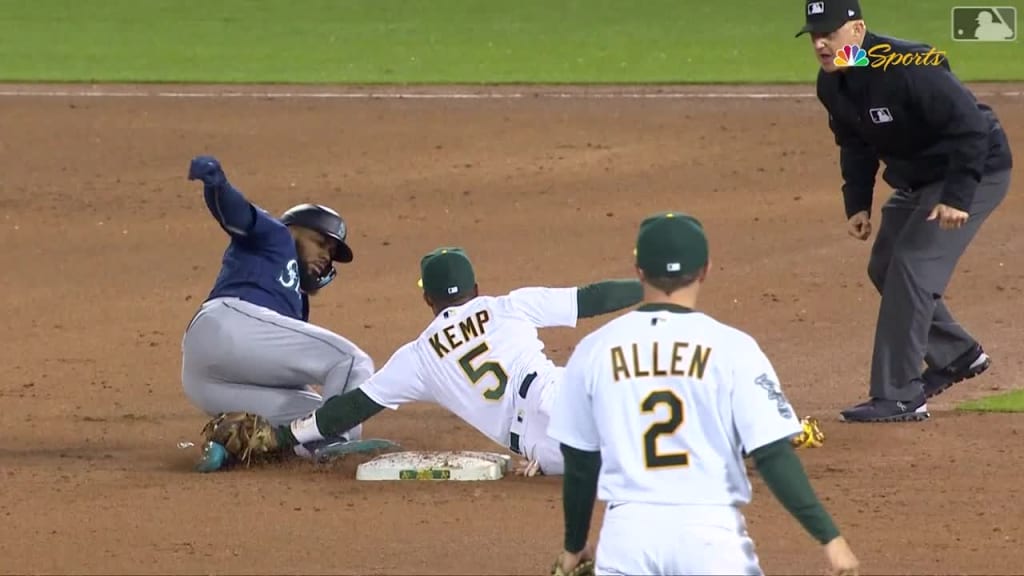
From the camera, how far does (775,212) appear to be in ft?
47.9

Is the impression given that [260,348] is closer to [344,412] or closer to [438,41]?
[344,412]

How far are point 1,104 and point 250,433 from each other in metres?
12.1

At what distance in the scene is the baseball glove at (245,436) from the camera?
8188 mm

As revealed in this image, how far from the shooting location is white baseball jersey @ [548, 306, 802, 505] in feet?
15.0

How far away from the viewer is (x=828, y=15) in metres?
8.68

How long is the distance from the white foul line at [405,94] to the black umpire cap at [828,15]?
10.2 m

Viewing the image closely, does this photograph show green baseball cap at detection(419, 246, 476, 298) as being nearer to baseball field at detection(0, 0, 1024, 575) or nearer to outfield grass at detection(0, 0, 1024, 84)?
baseball field at detection(0, 0, 1024, 575)

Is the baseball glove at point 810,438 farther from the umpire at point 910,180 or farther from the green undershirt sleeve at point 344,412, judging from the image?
the green undershirt sleeve at point 344,412

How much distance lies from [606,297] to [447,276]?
643 mm

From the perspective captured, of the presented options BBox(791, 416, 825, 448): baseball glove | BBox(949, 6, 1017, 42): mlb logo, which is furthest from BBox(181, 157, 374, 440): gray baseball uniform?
BBox(949, 6, 1017, 42): mlb logo

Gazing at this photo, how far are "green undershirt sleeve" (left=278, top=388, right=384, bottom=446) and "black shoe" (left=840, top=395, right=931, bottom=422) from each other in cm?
247

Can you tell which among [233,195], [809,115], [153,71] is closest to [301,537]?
[233,195]

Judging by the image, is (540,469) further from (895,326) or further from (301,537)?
(895,326)

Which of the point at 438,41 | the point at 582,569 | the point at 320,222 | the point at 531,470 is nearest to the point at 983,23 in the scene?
the point at 438,41
